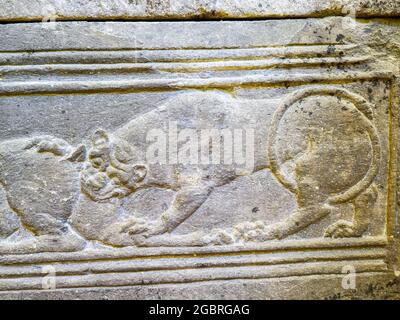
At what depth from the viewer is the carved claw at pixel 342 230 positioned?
2018 millimetres

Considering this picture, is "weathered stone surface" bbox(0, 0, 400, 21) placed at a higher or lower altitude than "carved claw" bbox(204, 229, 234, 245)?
higher

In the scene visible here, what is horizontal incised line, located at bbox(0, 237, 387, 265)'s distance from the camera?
1.95 metres

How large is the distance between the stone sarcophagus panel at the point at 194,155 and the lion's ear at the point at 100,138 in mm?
20

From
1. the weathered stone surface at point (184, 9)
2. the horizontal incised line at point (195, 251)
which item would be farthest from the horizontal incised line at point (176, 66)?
the horizontal incised line at point (195, 251)

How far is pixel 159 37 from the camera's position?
6.38 feet

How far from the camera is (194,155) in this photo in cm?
195

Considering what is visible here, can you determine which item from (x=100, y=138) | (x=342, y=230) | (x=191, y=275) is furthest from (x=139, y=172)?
(x=342, y=230)

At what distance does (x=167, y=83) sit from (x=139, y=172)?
17.4 inches

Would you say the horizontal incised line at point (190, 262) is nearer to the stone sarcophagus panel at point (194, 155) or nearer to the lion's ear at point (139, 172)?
the stone sarcophagus panel at point (194, 155)

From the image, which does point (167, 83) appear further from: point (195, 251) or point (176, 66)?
point (195, 251)

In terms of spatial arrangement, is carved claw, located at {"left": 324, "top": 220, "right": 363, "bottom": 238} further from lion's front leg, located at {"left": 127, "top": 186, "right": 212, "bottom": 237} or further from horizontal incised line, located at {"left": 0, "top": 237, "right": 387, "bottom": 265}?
lion's front leg, located at {"left": 127, "top": 186, "right": 212, "bottom": 237}

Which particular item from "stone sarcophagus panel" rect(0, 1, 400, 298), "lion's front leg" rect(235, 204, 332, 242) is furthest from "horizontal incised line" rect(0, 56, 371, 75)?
"lion's front leg" rect(235, 204, 332, 242)

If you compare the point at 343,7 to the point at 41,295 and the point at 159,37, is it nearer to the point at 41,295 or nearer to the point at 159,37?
the point at 159,37
